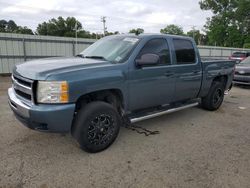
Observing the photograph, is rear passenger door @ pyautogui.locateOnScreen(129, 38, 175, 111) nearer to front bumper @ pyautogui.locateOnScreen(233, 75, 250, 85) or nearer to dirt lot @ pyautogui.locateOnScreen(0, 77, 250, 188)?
A: dirt lot @ pyautogui.locateOnScreen(0, 77, 250, 188)

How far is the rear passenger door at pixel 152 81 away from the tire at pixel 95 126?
528mm

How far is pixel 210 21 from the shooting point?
143ft

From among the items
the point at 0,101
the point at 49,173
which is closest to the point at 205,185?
the point at 49,173

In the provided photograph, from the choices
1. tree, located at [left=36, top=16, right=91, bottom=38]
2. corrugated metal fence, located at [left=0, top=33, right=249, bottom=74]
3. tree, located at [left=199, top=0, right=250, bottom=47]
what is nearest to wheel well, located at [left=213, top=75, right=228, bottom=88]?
corrugated metal fence, located at [left=0, top=33, right=249, bottom=74]

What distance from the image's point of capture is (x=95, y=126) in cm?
342

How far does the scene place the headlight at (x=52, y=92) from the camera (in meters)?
2.95

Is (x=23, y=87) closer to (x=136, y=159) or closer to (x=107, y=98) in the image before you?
(x=107, y=98)

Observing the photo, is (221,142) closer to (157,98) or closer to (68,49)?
(157,98)

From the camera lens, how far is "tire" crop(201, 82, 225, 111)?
576cm

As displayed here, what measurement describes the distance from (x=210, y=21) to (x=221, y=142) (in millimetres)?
44739

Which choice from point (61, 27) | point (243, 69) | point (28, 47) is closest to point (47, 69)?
point (243, 69)

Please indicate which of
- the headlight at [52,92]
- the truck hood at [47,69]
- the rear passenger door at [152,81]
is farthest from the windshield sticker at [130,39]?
the headlight at [52,92]

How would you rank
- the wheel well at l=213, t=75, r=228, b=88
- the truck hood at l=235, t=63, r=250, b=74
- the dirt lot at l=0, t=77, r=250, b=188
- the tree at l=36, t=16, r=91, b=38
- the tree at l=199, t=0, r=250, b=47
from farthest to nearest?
1. the tree at l=36, t=16, r=91, b=38
2. the tree at l=199, t=0, r=250, b=47
3. the truck hood at l=235, t=63, r=250, b=74
4. the wheel well at l=213, t=75, r=228, b=88
5. the dirt lot at l=0, t=77, r=250, b=188

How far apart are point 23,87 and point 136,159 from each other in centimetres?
199
